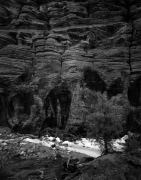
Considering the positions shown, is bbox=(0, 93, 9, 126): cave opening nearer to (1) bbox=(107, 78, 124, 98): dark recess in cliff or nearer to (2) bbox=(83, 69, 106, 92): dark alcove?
(2) bbox=(83, 69, 106, 92): dark alcove

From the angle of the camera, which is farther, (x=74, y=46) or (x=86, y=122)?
(x=74, y=46)

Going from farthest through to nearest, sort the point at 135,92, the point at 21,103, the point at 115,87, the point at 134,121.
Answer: the point at 135,92 → the point at 21,103 → the point at 115,87 → the point at 134,121

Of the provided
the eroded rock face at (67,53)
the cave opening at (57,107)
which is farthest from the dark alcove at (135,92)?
the cave opening at (57,107)

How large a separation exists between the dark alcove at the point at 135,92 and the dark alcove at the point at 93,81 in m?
3.61

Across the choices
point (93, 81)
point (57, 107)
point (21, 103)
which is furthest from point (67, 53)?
point (21, 103)

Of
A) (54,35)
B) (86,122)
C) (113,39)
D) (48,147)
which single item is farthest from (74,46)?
(48,147)

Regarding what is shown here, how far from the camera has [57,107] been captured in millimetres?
15344

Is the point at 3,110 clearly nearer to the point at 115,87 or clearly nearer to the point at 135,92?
the point at 115,87

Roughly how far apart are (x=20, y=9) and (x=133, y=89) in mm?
22893

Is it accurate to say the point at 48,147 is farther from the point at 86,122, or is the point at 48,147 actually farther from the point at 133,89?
the point at 133,89

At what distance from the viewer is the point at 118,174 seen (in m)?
5.65

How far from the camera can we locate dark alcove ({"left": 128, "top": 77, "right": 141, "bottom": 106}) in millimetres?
15781

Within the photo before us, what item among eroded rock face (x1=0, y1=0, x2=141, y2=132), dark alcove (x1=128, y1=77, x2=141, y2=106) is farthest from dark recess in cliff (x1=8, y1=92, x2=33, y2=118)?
dark alcove (x1=128, y1=77, x2=141, y2=106)

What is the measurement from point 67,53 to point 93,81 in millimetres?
5574
